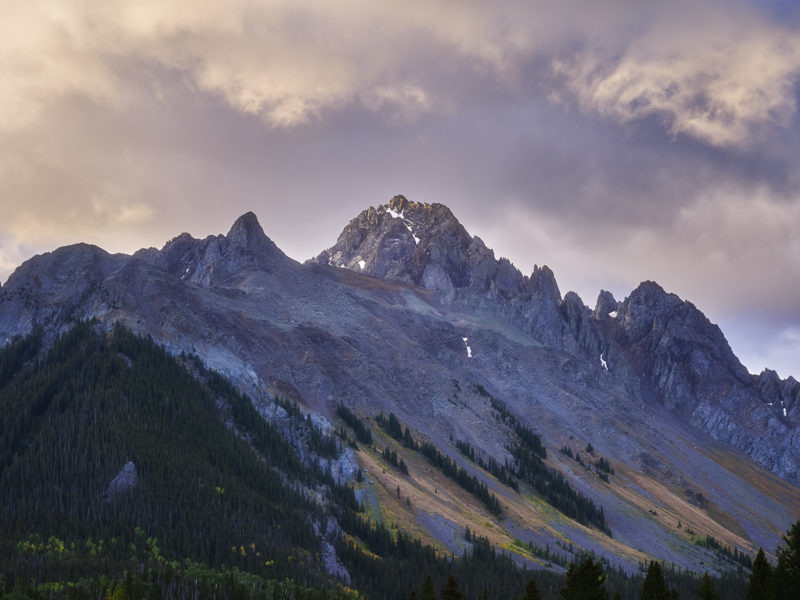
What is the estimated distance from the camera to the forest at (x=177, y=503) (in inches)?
3590

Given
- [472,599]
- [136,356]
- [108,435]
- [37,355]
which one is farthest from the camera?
[37,355]

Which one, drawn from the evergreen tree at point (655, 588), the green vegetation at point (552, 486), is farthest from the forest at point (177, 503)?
the green vegetation at point (552, 486)

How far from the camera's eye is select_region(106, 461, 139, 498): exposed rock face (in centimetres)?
11025

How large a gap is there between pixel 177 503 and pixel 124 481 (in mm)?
9917

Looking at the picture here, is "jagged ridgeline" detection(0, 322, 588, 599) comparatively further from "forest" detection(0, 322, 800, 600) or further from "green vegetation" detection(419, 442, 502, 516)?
A: "green vegetation" detection(419, 442, 502, 516)

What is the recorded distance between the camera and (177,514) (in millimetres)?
108375

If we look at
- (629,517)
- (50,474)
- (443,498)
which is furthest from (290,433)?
(629,517)

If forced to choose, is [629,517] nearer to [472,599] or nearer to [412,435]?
[412,435]

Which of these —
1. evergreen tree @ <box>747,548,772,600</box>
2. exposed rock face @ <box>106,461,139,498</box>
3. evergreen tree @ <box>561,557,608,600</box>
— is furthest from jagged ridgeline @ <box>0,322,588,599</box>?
evergreen tree @ <box>747,548,772,600</box>

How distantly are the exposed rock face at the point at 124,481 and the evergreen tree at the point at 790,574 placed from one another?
94462 millimetres

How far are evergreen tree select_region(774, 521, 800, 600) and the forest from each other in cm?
2645

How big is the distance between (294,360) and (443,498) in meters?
60.6

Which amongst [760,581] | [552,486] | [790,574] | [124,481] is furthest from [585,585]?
[552,486]

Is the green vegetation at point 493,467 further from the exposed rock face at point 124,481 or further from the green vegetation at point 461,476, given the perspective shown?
the exposed rock face at point 124,481
